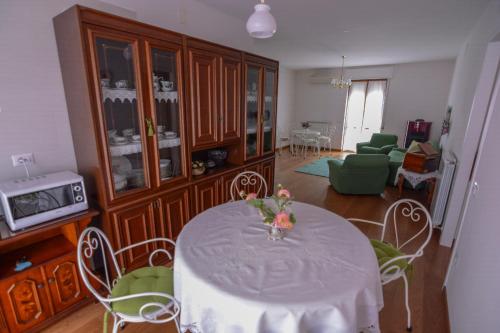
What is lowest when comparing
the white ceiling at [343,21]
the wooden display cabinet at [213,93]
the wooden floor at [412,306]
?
the wooden floor at [412,306]

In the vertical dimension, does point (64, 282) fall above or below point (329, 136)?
below

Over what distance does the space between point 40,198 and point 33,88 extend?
766mm

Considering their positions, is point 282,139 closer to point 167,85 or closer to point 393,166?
point 393,166

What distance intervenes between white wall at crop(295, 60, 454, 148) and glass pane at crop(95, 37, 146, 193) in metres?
7.16

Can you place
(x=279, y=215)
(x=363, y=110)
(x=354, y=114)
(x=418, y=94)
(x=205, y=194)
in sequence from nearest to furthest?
1. (x=279, y=215)
2. (x=205, y=194)
3. (x=418, y=94)
4. (x=363, y=110)
5. (x=354, y=114)

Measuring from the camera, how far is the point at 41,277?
5.30ft

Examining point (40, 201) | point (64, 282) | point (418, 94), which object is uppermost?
point (418, 94)

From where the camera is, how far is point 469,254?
1625 millimetres

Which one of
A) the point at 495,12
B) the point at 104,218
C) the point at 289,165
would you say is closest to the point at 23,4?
the point at 104,218

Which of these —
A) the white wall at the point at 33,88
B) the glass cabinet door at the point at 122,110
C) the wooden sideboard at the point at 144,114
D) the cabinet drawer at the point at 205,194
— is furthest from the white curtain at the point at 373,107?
the glass cabinet door at the point at 122,110

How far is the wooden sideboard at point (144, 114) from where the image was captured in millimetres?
1660

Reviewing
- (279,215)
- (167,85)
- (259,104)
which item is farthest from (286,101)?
(279,215)

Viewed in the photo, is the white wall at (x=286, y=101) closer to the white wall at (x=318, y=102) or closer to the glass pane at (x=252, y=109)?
the white wall at (x=318, y=102)

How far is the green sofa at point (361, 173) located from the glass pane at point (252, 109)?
5.77 feet
